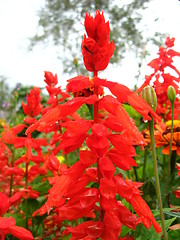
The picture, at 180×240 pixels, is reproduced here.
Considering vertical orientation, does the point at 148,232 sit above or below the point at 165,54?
below

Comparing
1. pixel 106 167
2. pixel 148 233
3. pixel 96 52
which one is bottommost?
pixel 148 233

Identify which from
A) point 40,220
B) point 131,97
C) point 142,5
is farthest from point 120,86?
point 142,5

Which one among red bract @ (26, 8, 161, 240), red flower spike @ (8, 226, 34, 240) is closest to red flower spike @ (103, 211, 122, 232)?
red bract @ (26, 8, 161, 240)

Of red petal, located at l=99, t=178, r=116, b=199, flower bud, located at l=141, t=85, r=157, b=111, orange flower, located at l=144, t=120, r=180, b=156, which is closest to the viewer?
red petal, located at l=99, t=178, r=116, b=199

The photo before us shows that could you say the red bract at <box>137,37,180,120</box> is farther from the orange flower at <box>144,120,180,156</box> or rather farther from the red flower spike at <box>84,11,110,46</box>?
the red flower spike at <box>84,11,110,46</box>

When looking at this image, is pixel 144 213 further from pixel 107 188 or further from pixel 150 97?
pixel 150 97

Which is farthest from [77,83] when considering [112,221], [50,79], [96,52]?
[50,79]

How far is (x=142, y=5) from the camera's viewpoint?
495 centimetres

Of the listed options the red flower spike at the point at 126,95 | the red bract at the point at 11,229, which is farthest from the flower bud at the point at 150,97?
the red bract at the point at 11,229

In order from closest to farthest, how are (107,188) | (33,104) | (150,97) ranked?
(107,188) → (150,97) → (33,104)

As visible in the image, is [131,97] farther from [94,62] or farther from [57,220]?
[57,220]

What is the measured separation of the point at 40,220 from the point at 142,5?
493 centimetres

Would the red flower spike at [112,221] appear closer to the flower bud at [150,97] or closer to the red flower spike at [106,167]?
the red flower spike at [106,167]

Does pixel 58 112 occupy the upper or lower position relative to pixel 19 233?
upper
